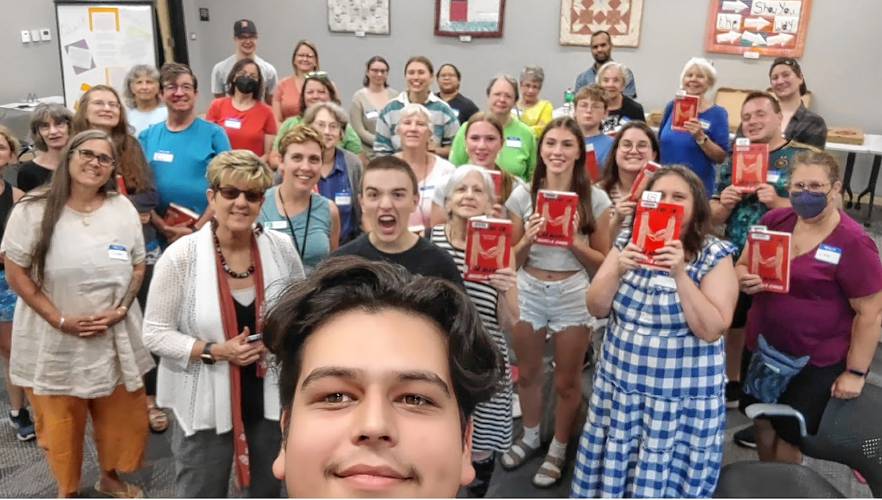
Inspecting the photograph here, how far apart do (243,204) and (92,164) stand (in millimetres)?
679

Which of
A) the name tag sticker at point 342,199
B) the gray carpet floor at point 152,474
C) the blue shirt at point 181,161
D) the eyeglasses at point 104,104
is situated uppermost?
the eyeglasses at point 104,104

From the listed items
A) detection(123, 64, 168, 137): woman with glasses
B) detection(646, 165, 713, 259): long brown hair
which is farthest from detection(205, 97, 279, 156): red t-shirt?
detection(646, 165, 713, 259): long brown hair

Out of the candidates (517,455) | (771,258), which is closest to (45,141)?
(517,455)

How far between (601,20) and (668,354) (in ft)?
20.3

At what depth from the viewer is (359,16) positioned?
8.52 meters

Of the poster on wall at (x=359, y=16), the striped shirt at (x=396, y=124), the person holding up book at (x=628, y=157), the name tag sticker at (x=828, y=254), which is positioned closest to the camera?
the name tag sticker at (x=828, y=254)

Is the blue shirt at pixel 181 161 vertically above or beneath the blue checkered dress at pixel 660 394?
above

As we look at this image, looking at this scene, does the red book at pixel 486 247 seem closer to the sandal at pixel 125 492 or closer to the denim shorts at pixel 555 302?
the denim shorts at pixel 555 302

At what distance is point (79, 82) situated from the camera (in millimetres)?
6398

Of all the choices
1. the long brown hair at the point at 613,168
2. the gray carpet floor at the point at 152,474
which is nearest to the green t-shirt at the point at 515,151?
the long brown hair at the point at 613,168

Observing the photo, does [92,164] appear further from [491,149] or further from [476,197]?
[491,149]

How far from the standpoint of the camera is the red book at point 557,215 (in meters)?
2.69

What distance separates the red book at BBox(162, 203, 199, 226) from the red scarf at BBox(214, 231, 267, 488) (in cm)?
138

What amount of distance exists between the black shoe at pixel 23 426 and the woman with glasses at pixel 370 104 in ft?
8.83
